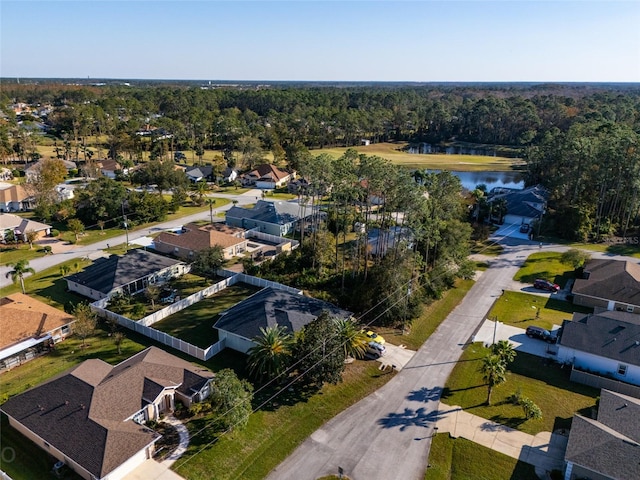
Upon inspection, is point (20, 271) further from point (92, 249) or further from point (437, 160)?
point (437, 160)

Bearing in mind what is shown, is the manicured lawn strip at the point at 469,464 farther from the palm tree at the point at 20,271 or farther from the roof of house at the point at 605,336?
the palm tree at the point at 20,271

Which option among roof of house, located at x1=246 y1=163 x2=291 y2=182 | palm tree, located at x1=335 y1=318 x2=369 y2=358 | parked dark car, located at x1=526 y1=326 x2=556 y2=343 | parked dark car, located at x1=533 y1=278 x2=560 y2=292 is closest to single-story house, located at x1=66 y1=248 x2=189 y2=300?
palm tree, located at x1=335 y1=318 x2=369 y2=358

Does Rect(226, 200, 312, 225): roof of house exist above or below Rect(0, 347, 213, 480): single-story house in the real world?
above

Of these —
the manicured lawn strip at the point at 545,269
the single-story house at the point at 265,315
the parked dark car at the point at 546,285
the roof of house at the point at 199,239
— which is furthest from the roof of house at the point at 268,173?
the parked dark car at the point at 546,285

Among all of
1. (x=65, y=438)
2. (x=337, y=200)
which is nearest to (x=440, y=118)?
(x=337, y=200)

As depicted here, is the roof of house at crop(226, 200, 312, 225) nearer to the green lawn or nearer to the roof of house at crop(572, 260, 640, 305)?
the green lawn
